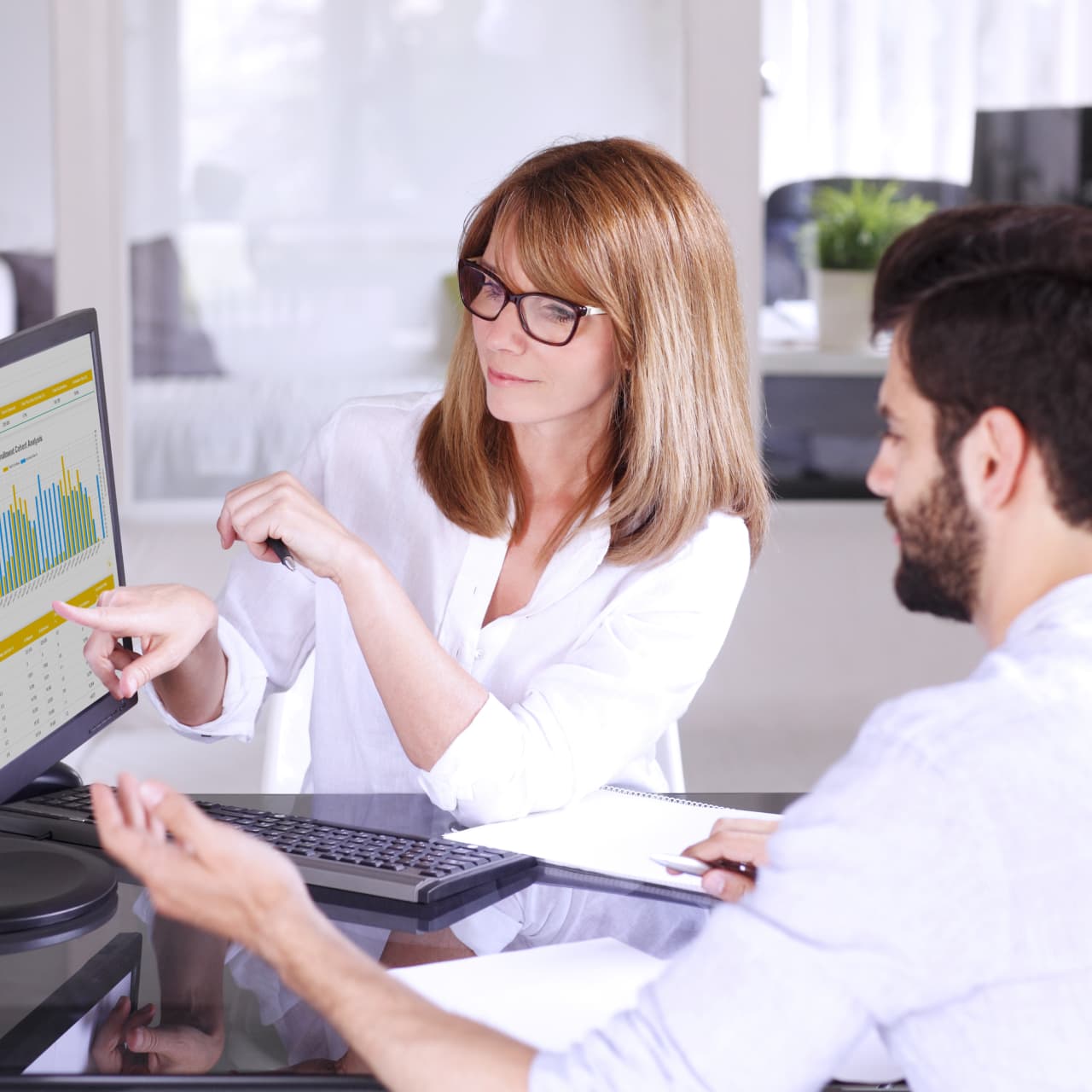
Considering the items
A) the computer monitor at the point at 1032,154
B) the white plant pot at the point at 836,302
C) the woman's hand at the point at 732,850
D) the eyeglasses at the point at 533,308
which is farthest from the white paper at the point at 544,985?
the computer monitor at the point at 1032,154

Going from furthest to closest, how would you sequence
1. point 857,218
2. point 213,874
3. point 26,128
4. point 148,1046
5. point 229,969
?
1. point 857,218
2. point 26,128
3. point 229,969
4. point 148,1046
5. point 213,874

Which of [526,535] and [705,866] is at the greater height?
[526,535]

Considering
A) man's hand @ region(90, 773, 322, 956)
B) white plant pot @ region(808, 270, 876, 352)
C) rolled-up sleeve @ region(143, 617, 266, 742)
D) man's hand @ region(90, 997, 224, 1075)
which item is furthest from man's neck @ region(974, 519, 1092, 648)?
white plant pot @ region(808, 270, 876, 352)

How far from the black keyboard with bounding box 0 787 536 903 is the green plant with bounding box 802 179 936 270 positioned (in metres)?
2.52

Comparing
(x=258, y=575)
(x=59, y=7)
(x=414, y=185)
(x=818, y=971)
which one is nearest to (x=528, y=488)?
(x=258, y=575)

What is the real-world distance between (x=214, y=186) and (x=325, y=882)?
2511 millimetres

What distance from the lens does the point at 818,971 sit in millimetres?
820

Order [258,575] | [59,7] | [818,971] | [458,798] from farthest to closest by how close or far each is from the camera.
A: [59,7], [258,575], [458,798], [818,971]

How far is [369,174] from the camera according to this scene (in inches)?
136

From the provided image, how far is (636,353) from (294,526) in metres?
0.49

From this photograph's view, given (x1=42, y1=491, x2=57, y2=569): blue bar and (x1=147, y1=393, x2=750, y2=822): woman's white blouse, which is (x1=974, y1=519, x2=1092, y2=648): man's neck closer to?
(x1=147, y1=393, x2=750, y2=822): woman's white blouse

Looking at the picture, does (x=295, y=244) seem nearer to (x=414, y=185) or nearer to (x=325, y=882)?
(x=414, y=185)

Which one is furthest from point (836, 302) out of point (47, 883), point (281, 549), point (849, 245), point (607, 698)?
point (47, 883)

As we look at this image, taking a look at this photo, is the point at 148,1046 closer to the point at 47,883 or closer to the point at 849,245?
the point at 47,883
